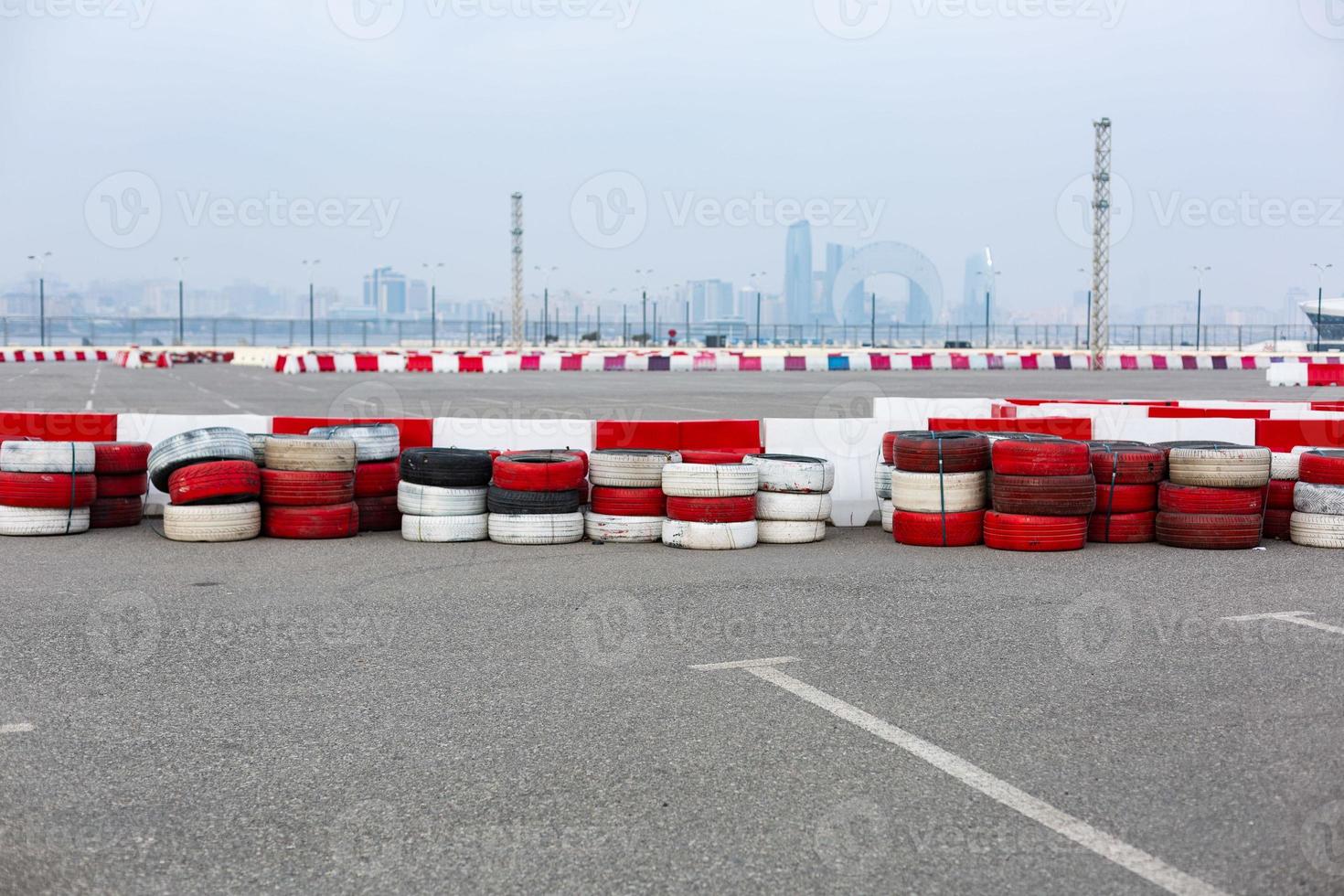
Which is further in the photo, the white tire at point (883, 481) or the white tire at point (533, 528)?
the white tire at point (883, 481)

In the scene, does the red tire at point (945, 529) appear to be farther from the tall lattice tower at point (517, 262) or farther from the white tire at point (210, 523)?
the tall lattice tower at point (517, 262)

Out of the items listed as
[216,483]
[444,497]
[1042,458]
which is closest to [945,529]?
[1042,458]

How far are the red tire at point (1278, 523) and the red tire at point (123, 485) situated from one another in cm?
888

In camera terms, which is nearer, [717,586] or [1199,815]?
[1199,815]

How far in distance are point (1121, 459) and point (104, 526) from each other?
7.89 m

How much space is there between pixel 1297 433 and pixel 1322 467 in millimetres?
2093

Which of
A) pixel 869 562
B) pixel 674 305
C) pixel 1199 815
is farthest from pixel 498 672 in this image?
pixel 674 305

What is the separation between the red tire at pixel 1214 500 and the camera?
9266 millimetres

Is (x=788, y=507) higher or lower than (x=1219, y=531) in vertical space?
higher

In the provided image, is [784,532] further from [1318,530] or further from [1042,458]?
[1318,530]

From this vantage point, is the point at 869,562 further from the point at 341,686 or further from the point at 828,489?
the point at 341,686

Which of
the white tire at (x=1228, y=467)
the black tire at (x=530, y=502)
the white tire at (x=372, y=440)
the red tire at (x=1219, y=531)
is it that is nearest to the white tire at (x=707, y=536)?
the black tire at (x=530, y=502)

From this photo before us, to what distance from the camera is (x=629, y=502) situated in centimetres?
945

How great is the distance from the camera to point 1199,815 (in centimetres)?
388
